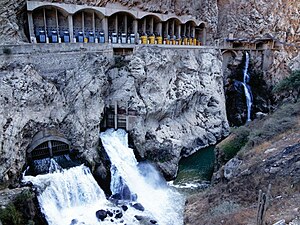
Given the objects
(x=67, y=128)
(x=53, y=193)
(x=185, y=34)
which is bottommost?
(x=53, y=193)

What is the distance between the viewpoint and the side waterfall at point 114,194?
1592 centimetres

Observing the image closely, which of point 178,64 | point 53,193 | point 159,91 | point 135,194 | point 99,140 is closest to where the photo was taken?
point 53,193

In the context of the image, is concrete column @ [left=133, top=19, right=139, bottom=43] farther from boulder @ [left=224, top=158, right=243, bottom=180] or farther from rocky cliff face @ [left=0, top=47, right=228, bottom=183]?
boulder @ [left=224, top=158, right=243, bottom=180]

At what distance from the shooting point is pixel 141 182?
20438 mm

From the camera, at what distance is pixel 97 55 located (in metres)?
21.8

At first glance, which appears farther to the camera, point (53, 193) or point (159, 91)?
point (159, 91)

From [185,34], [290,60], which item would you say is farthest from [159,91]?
[290,60]

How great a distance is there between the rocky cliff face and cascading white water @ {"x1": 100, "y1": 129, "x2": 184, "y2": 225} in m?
1.19

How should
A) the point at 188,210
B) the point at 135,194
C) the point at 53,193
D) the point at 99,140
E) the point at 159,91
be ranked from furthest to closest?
the point at 159,91 → the point at 99,140 → the point at 135,194 → the point at 53,193 → the point at 188,210

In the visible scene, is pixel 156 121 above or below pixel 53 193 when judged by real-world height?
above

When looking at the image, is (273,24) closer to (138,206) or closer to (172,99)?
(172,99)

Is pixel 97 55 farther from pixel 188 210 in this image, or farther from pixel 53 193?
pixel 188 210

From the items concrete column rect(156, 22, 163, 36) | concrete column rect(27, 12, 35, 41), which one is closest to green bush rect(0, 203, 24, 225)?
concrete column rect(27, 12, 35, 41)

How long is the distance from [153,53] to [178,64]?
423cm
